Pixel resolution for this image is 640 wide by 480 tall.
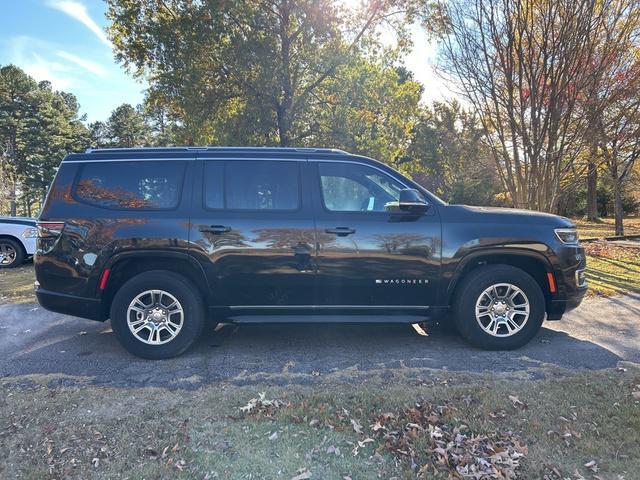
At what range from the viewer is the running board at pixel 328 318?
4465 mm

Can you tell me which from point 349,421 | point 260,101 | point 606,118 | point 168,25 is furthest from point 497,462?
point 168,25

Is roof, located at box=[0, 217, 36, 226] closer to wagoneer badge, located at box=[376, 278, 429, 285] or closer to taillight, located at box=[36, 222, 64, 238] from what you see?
taillight, located at box=[36, 222, 64, 238]

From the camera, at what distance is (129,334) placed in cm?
437

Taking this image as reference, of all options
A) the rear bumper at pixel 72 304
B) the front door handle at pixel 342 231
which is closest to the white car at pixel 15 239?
the rear bumper at pixel 72 304

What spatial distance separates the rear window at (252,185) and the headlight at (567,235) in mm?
2674

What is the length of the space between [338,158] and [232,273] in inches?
63.3

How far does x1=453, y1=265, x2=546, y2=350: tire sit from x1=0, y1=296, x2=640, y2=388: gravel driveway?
0.16 meters

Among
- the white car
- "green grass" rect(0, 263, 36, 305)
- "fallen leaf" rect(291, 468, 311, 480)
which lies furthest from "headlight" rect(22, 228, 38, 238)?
"fallen leaf" rect(291, 468, 311, 480)

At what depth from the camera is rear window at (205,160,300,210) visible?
446 cm

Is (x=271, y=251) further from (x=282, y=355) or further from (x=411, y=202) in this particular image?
(x=411, y=202)

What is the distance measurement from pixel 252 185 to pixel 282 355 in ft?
5.75

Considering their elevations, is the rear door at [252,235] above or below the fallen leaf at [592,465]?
above

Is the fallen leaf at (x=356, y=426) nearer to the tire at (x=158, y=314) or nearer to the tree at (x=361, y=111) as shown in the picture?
the tire at (x=158, y=314)

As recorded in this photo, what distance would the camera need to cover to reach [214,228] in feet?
14.3
